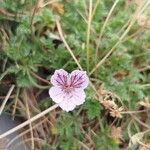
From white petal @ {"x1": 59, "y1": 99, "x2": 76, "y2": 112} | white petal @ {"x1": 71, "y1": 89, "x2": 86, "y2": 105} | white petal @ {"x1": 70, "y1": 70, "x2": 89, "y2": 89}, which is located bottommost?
white petal @ {"x1": 59, "y1": 99, "x2": 76, "y2": 112}

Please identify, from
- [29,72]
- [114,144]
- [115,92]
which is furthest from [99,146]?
[29,72]

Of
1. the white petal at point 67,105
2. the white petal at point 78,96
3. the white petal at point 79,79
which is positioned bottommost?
the white petal at point 67,105

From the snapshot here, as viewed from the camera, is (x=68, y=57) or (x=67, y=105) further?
(x=68, y=57)

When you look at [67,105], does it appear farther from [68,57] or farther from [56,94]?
[68,57]

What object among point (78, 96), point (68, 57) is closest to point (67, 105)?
point (78, 96)

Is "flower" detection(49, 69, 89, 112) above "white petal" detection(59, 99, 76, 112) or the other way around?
above
